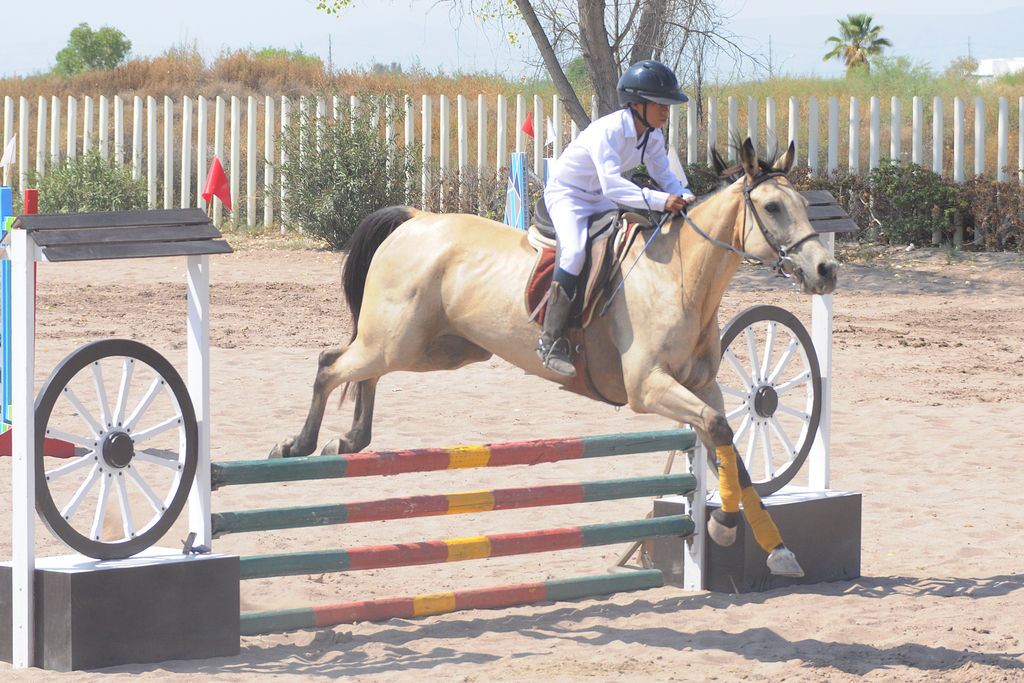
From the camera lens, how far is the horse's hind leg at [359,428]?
5.57 metres

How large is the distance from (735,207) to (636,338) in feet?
2.07

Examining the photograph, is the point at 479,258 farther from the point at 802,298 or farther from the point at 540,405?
the point at 802,298

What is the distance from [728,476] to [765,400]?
3.94ft

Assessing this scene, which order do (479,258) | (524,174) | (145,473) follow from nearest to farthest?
(479,258)
(145,473)
(524,174)

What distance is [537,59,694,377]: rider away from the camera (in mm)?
5047

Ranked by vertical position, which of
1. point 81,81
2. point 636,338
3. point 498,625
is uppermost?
point 81,81

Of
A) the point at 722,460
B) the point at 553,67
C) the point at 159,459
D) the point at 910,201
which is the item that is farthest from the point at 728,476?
the point at 910,201

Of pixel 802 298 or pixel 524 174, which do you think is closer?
pixel 524 174

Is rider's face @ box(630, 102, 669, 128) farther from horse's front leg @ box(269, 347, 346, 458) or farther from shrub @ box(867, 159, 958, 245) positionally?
shrub @ box(867, 159, 958, 245)

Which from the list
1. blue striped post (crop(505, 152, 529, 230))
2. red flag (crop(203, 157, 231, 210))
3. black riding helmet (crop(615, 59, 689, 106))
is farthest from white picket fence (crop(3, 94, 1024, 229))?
black riding helmet (crop(615, 59, 689, 106))

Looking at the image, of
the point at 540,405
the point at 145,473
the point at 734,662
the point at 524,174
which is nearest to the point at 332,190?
the point at 524,174

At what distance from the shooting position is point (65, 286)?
1507 centimetres

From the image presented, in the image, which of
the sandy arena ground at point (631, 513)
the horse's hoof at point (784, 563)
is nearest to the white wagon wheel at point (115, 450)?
the sandy arena ground at point (631, 513)

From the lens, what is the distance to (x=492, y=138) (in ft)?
67.7
